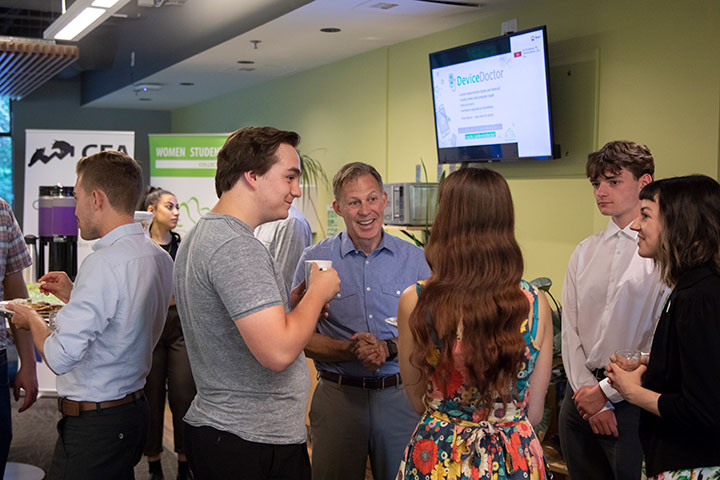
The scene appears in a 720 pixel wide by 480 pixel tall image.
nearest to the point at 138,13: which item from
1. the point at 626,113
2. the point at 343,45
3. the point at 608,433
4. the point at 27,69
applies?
the point at 27,69

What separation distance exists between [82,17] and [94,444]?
11.5 feet

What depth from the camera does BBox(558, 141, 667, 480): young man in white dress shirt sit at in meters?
2.49

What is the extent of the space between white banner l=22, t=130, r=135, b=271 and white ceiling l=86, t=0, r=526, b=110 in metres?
0.85

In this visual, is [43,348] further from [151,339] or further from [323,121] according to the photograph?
[323,121]

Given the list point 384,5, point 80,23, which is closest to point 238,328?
point 384,5

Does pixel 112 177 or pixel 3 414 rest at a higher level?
pixel 112 177

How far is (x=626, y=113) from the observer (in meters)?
3.83

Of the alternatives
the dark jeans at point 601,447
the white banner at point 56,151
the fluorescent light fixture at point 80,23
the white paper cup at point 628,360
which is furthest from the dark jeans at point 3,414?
the white banner at point 56,151

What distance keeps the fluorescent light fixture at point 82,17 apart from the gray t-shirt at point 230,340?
3187 mm

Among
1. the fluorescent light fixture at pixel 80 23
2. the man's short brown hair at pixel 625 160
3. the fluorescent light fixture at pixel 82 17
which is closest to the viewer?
the man's short brown hair at pixel 625 160

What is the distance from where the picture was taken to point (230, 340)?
1.80 metres

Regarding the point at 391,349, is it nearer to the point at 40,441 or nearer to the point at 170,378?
the point at 170,378

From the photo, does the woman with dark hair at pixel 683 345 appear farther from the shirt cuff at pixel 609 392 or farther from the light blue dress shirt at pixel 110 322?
the light blue dress shirt at pixel 110 322

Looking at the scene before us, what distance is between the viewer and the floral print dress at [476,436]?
1799 millimetres
